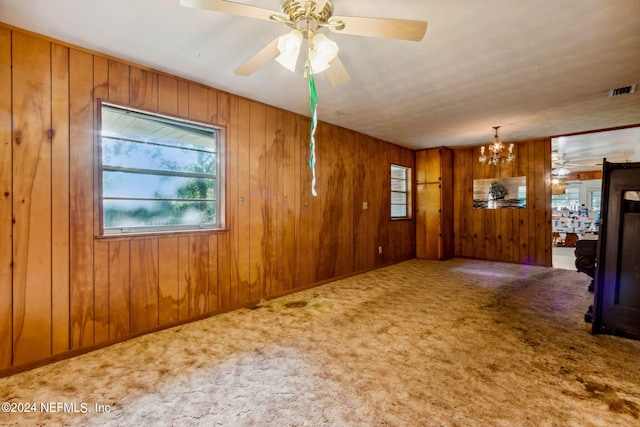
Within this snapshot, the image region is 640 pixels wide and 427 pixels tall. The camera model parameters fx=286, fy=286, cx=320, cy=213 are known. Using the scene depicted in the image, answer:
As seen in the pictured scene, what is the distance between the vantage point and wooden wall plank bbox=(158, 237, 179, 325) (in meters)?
2.75

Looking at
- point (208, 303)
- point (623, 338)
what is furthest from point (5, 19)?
point (623, 338)

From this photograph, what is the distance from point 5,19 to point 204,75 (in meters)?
1.34

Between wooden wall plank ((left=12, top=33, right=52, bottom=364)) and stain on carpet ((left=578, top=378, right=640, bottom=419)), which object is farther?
wooden wall plank ((left=12, top=33, right=52, bottom=364))

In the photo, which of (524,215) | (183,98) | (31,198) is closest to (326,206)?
(183,98)

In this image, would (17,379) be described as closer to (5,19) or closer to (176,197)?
(176,197)

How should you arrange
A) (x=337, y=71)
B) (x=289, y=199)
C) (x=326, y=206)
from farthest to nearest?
1. (x=326, y=206)
2. (x=289, y=199)
3. (x=337, y=71)

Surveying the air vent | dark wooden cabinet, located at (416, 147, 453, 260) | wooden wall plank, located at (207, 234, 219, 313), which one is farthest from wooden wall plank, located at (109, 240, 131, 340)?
dark wooden cabinet, located at (416, 147, 453, 260)

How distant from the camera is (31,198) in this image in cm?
214

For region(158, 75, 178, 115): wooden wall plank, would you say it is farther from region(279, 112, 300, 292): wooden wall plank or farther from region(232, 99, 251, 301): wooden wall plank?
region(279, 112, 300, 292): wooden wall plank

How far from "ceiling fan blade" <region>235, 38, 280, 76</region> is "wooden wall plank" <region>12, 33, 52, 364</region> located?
1.53m

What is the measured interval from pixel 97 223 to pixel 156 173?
665 mm

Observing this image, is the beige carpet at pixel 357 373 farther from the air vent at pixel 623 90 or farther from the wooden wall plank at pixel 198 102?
the air vent at pixel 623 90

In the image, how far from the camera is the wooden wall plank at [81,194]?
2.30 m

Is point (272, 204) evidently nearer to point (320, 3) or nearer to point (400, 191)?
point (320, 3)
